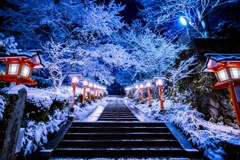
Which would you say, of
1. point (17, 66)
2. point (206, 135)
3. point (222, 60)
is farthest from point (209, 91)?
point (17, 66)

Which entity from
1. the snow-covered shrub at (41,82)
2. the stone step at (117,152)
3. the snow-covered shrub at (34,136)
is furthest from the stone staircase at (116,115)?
the snow-covered shrub at (41,82)

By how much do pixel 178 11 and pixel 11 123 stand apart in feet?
43.4

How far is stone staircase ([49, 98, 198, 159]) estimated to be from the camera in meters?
4.31

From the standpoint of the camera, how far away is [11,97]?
2.60 meters

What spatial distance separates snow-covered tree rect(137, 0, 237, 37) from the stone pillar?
10.9 metres

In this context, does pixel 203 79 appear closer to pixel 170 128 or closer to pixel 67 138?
pixel 170 128

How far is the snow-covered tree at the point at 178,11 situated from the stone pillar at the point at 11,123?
10933mm

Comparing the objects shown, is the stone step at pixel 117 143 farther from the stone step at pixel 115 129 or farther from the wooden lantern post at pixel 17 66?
the wooden lantern post at pixel 17 66

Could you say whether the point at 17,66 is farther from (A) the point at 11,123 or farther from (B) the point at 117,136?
(B) the point at 117,136

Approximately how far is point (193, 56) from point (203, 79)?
1938mm

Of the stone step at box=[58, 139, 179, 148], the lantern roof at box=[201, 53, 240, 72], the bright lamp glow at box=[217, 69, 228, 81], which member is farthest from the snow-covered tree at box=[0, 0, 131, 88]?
the bright lamp glow at box=[217, 69, 228, 81]

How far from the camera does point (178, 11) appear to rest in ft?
35.2

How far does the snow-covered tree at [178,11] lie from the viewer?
10.2m

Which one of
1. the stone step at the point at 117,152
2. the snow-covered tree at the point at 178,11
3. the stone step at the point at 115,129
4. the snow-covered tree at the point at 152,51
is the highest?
the snow-covered tree at the point at 178,11
